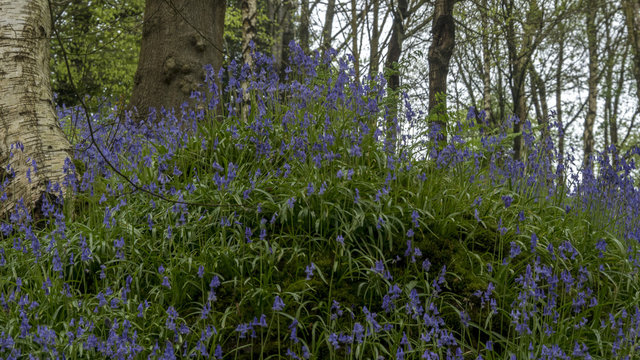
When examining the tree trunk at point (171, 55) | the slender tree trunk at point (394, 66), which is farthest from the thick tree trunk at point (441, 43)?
the tree trunk at point (171, 55)

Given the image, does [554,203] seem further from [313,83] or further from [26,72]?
[26,72]

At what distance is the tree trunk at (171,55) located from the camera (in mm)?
6270

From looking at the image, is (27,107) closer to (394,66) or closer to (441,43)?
(394,66)

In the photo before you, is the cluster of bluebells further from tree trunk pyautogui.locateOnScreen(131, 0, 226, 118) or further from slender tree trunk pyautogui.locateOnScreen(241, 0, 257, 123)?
tree trunk pyautogui.locateOnScreen(131, 0, 226, 118)

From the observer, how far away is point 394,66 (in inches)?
229

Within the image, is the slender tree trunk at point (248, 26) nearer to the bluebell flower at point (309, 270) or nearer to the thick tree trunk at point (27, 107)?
the thick tree trunk at point (27, 107)

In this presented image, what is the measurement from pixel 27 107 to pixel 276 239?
2.82 metres

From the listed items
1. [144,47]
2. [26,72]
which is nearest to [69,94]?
[144,47]

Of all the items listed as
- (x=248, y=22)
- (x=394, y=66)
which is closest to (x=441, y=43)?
(x=394, y=66)

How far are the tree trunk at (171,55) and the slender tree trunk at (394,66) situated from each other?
2.22 m

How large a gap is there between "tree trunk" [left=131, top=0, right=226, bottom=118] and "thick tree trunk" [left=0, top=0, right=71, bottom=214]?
4.61ft

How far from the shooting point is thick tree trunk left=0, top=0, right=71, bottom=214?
4.41 meters

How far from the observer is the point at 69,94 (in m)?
15.3

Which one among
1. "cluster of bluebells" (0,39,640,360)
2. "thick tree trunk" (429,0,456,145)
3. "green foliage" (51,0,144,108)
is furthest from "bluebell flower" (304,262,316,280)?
"green foliage" (51,0,144,108)
